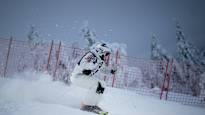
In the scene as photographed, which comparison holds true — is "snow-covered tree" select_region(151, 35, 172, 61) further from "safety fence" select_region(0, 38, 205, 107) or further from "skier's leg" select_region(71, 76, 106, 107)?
"skier's leg" select_region(71, 76, 106, 107)

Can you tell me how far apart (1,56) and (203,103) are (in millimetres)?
11138

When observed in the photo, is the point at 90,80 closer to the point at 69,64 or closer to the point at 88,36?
the point at 69,64

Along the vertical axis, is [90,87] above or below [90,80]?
below

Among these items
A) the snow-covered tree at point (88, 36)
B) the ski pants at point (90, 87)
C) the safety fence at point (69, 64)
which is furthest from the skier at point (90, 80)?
the snow-covered tree at point (88, 36)

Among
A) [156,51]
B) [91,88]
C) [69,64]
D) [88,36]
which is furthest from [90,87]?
[156,51]

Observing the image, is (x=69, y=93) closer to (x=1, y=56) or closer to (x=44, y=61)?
(x=44, y=61)

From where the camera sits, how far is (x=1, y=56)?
1265 cm

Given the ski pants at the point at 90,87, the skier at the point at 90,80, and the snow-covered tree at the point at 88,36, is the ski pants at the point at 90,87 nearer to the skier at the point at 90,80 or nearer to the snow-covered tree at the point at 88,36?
the skier at the point at 90,80

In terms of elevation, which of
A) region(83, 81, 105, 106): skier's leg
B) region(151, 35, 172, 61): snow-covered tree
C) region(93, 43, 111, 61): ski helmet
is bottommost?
region(83, 81, 105, 106): skier's leg

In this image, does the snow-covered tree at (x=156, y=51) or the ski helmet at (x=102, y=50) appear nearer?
the ski helmet at (x=102, y=50)

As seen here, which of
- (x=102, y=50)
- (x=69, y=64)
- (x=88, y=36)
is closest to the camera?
(x=102, y=50)

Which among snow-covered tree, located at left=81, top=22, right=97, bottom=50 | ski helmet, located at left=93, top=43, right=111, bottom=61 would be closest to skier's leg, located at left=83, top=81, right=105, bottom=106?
ski helmet, located at left=93, top=43, right=111, bottom=61

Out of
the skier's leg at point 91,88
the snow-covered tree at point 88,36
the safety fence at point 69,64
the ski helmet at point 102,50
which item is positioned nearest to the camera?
the skier's leg at point 91,88

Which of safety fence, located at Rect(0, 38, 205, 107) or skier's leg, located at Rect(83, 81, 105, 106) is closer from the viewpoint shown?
skier's leg, located at Rect(83, 81, 105, 106)
